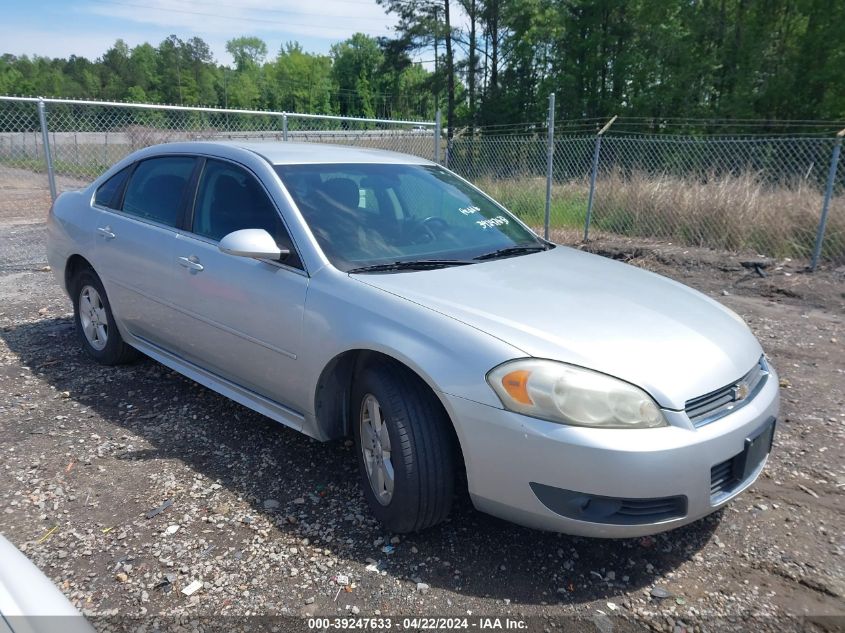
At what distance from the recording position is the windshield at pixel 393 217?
317 cm

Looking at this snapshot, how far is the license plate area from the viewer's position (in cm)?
248

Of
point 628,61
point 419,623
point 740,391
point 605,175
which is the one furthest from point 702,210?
point 628,61

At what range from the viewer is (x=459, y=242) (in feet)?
11.4

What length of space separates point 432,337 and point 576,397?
602 mm

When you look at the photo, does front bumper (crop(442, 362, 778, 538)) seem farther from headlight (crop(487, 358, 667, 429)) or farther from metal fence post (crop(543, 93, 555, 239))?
metal fence post (crop(543, 93, 555, 239))

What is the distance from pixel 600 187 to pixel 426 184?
761 centimetres

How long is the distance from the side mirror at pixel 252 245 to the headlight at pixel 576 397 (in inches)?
53.3

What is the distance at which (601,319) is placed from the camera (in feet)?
8.64

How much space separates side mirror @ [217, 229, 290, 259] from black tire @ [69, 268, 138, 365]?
74.6 inches

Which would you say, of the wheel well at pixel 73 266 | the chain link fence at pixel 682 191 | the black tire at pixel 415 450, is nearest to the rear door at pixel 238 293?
the black tire at pixel 415 450

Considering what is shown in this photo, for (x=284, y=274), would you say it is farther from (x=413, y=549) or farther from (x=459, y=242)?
(x=413, y=549)

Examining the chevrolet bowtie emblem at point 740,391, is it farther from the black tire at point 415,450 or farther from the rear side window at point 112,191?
the rear side window at point 112,191

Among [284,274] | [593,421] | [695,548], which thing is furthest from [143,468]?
[695,548]

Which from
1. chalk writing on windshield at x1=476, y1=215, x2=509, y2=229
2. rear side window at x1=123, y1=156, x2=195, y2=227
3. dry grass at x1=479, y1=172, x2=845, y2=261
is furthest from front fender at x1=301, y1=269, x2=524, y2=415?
dry grass at x1=479, y1=172, x2=845, y2=261
